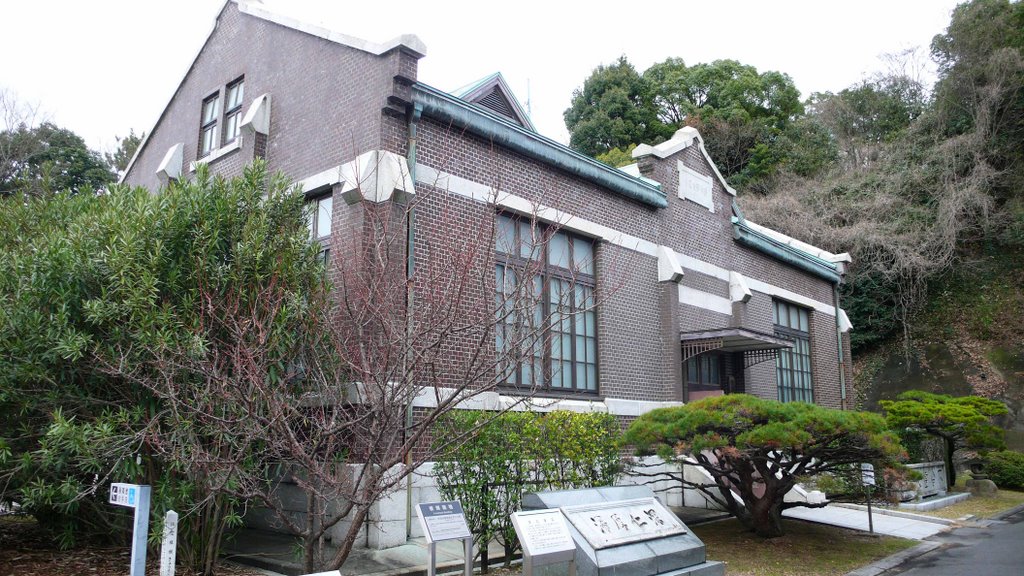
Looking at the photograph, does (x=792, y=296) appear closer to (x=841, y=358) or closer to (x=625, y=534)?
(x=841, y=358)

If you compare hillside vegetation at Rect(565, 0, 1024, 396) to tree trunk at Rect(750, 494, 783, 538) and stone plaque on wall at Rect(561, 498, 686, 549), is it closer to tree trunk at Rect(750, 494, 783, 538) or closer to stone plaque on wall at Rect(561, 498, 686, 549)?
tree trunk at Rect(750, 494, 783, 538)

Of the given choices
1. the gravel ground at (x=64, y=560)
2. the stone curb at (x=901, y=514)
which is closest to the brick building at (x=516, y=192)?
the gravel ground at (x=64, y=560)

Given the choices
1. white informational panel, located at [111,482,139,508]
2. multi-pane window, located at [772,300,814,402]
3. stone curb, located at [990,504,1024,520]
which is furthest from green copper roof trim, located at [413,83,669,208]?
stone curb, located at [990,504,1024,520]

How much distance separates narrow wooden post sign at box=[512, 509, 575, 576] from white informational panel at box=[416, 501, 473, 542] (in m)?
0.53

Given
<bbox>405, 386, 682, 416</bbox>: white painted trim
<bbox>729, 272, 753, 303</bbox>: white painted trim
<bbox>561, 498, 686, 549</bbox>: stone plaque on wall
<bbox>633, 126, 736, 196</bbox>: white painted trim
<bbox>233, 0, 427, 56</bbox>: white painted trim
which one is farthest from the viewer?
<bbox>729, 272, 753, 303</bbox>: white painted trim

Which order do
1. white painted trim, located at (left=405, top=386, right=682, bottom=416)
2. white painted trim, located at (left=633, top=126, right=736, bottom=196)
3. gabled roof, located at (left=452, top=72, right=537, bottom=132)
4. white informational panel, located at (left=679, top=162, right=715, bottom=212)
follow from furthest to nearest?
gabled roof, located at (left=452, top=72, right=537, bottom=132)
white informational panel, located at (left=679, top=162, right=715, bottom=212)
white painted trim, located at (left=633, top=126, right=736, bottom=196)
white painted trim, located at (left=405, top=386, right=682, bottom=416)

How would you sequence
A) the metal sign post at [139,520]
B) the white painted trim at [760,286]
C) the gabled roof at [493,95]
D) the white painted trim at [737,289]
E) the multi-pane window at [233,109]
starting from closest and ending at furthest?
the metal sign post at [139,520] < the multi-pane window at [233,109] < the white painted trim at [760,286] < the gabled roof at [493,95] < the white painted trim at [737,289]

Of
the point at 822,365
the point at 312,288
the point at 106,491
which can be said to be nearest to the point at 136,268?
the point at 312,288

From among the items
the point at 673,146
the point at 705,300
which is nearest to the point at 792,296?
the point at 705,300

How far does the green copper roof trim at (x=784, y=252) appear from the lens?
64.1 feet

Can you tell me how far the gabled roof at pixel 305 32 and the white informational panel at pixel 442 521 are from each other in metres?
7.43

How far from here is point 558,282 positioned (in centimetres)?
1418

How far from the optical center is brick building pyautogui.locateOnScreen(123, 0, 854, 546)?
1161 cm

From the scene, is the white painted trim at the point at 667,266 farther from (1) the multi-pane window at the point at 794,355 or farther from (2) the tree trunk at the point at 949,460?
(2) the tree trunk at the point at 949,460
